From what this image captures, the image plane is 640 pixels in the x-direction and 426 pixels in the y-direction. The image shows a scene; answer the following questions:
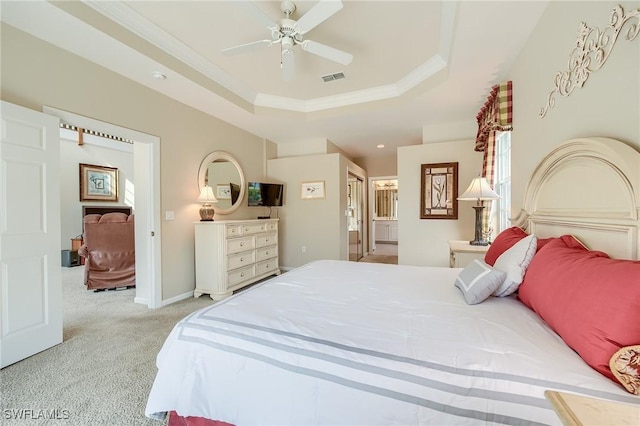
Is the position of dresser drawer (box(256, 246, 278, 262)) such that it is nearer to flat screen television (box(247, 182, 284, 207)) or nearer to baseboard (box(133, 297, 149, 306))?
flat screen television (box(247, 182, 284, 207))

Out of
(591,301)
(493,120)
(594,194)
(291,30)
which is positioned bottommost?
(591,301)

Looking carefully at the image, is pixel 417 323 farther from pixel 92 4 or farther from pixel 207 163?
pixel 207 163

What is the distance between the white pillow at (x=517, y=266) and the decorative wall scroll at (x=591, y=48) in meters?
0.90

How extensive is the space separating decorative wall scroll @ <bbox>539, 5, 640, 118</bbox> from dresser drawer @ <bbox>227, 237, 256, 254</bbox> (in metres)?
3.47

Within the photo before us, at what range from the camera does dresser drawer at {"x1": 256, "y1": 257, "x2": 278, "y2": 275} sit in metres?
4.13

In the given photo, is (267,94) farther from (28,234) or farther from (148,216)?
(28,234)

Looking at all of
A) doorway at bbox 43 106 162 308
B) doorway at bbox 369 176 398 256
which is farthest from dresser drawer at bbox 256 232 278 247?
doorway at bbox 369 176 398 256

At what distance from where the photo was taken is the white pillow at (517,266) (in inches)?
54.7

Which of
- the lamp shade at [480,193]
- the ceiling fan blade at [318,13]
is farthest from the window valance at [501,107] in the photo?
the ceiling fan blade at [318,13]

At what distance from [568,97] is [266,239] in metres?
3.80

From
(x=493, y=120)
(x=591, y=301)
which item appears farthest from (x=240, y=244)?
(x=591, y=301)

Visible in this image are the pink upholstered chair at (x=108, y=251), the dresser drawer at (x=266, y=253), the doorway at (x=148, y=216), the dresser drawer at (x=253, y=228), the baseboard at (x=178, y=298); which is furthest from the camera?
the dresser drawer at (x=266, y=253)

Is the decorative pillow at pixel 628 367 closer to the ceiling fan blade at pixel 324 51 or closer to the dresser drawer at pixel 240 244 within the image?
the ceiling fan blade at pixel 324 51

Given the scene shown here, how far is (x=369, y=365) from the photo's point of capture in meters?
0.92
